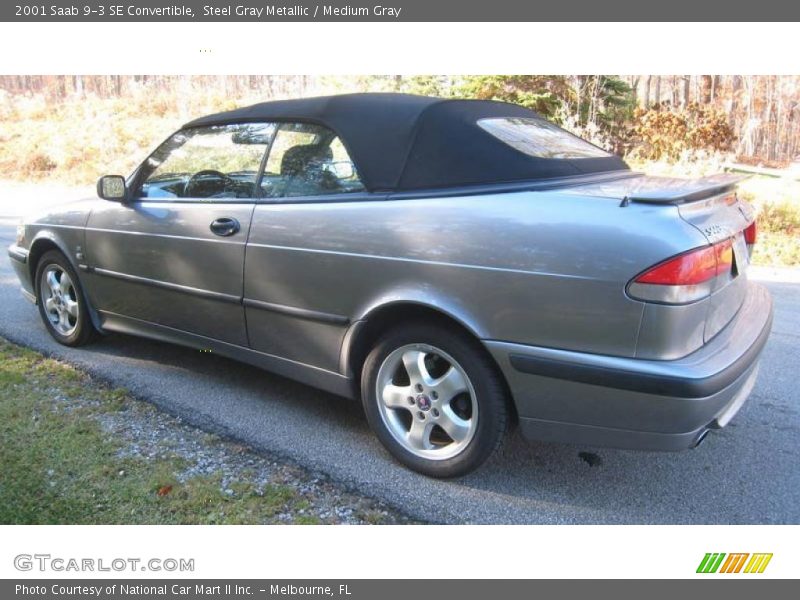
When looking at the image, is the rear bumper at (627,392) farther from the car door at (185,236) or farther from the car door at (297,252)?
the car door at (185,236)

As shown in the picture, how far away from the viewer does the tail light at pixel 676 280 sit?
2191mm

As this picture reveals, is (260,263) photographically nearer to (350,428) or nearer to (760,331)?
(350,428)

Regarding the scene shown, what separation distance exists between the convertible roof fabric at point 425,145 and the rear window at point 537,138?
0.05 m

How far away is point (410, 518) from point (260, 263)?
1441 mm

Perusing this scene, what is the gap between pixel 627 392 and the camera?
2.28m

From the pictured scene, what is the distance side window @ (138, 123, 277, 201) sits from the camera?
3436mm

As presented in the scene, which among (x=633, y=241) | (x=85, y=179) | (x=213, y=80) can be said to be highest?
(x=213, y=80)

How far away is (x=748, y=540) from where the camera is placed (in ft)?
7.77

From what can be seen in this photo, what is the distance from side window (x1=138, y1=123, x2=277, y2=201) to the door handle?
15cm

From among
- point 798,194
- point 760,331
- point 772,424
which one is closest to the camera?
point 760,331

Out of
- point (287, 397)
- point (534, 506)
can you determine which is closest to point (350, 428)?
point (287, 397)

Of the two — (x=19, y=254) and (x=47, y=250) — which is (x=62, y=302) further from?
(x=19, y=254)

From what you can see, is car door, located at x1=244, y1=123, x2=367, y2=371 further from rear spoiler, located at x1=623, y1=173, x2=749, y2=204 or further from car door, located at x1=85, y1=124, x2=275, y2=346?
rear spoiler, located at x1=623, y1=173, x2=749, y2=204

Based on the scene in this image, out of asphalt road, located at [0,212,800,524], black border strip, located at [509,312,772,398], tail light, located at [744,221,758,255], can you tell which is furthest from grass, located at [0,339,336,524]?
tail light, located at [744,221,758,255]
